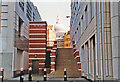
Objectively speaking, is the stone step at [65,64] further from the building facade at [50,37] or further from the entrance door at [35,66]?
the building facade at [50,37]

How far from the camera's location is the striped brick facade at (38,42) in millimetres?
34438

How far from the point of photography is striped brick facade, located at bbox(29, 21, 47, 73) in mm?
34438

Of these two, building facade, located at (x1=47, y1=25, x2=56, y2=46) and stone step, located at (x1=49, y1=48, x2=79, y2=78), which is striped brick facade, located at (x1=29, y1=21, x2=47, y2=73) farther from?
building facade, located at (x1=47, y1=25, x2=56, y2=46)

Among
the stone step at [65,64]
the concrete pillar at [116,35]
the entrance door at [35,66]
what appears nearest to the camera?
the concrete pillar at [116,35]

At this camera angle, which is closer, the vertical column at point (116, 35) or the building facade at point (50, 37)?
the vertical column at point (116, 35)

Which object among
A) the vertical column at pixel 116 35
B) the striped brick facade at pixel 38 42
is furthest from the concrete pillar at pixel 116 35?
the striped brick facade at pixel 38 42

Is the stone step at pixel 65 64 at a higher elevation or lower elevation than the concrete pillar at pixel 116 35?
lower

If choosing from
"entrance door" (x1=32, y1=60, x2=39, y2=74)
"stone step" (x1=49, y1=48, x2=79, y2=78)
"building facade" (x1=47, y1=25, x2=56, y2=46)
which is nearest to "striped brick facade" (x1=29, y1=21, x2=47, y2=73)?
"entrance door" (x1=32, y1=60, x2=39, y2=74)

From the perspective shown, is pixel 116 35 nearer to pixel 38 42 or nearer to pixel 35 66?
pixel 38 42

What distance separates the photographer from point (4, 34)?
70.4 feet

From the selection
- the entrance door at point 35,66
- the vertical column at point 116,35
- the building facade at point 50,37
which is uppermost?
the building facade at point 50,37

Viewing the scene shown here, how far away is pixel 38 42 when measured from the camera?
34.7 metres

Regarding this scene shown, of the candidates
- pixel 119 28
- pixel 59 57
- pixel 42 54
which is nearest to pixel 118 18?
pixel 119 28

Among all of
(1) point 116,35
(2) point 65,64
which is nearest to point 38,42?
(2) point 65,64
